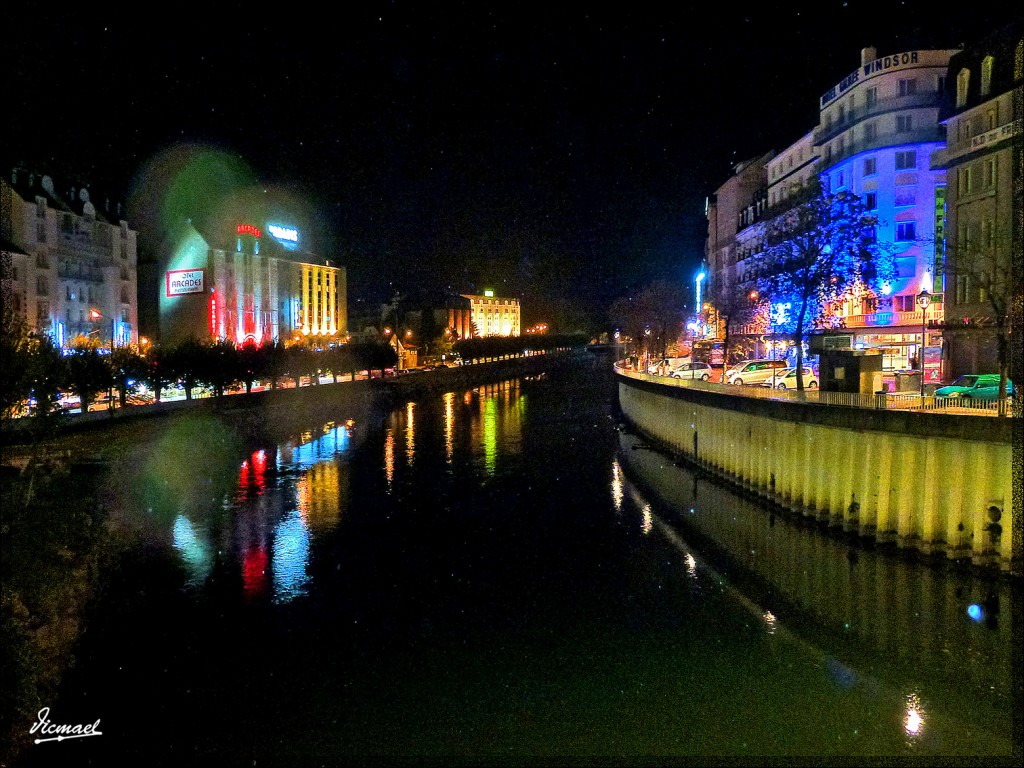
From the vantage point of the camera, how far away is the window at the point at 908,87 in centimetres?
5072

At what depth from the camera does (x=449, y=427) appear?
5084 cm

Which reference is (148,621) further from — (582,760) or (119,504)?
(119,504)

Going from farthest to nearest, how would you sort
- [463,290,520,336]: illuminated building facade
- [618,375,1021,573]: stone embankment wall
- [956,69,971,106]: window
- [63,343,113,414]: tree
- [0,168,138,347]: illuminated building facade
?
[463,290,520,336]: illuminated building facade → [0,168,138,347]: illuminated building facade → [63,343,113,414]: tree → [956,69,971,106]: window → [618,375,1021,573]: stone embankment wall

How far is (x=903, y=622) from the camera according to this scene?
16188mm

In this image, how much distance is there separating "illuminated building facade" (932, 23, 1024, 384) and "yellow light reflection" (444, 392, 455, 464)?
21.7m

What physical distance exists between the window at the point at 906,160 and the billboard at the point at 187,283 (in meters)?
63.1

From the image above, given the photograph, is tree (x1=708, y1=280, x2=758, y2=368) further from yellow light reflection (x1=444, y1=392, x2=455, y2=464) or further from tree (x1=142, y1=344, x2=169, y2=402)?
tree (x1=142, y1=344, x2=169, y2=402)

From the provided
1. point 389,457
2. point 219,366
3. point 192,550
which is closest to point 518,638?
point 192,550

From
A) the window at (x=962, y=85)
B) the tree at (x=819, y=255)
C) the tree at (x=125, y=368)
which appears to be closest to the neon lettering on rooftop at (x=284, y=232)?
the tree at (x=125, y=368)

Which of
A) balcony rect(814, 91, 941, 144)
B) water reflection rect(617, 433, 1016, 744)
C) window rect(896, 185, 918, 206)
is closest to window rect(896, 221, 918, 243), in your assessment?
window rect(896, 185, 918, 206)

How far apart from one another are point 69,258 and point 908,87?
5787 cm

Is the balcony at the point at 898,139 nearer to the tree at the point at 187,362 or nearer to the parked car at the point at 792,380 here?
the parked car at the point at 792,380

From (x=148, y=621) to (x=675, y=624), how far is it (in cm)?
989

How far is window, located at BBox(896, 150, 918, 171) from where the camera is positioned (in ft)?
168
